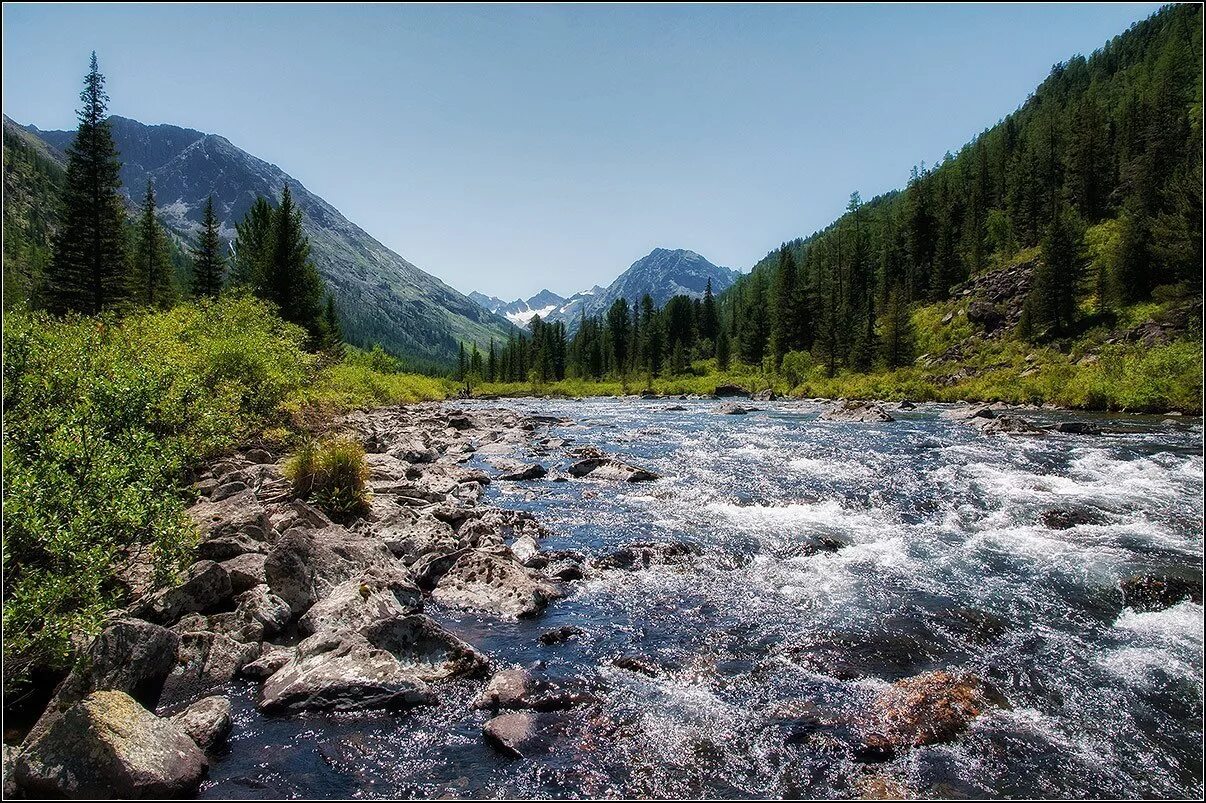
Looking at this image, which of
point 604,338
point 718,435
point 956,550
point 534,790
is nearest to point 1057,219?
point 718,435

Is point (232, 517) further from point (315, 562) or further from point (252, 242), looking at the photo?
point (252, 242)

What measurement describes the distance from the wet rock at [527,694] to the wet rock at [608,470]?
1413 cm

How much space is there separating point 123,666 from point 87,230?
50971 millimetres

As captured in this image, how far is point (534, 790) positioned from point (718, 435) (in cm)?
2957

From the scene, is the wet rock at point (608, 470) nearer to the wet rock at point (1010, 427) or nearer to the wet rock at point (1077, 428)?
the wet rock at point (1010, 427)

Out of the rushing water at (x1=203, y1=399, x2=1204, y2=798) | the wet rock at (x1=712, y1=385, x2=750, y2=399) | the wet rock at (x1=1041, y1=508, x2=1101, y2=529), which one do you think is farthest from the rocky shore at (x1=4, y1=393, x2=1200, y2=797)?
the wet rock at (x1=712, y1=385, x2=750, y2=399)

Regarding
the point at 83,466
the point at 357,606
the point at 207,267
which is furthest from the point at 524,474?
the point at 207,267

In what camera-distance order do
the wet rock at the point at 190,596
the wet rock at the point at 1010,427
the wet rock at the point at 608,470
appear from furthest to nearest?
the wet rock at the point at 1010,427
the wet rock at the point at 608,470
the wet rock at the point at 190,596

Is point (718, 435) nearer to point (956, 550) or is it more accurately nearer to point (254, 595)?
point (956, 550)

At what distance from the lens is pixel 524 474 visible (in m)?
23.4

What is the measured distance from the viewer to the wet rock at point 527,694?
7756mm

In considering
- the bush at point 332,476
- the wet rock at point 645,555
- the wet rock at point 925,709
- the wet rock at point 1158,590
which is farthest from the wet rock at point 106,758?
the wet rock at point 1158,590

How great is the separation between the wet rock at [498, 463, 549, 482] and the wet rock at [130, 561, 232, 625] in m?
13.9

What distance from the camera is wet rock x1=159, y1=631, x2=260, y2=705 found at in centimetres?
766
